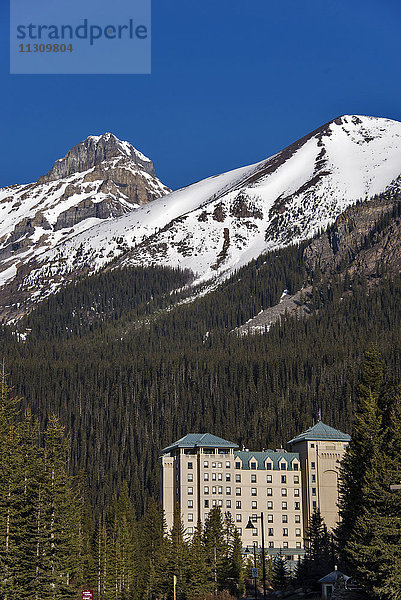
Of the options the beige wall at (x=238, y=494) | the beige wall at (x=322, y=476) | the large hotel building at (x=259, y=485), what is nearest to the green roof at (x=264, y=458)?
the large hotel building at (x=259, y=485)

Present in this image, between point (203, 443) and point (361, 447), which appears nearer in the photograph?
point (361, 447)

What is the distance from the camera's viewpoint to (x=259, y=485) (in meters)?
161

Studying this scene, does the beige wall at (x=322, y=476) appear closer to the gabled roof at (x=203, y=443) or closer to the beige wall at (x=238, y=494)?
the beige wall at (x=238, y=494)

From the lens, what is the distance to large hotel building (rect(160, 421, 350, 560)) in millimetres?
157750

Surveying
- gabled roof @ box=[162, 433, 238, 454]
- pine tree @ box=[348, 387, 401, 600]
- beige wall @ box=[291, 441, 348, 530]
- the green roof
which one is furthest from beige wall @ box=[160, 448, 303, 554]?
pine tree @ box=[348, 387, 401, 600]

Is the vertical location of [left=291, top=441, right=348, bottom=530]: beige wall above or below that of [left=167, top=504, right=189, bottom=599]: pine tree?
above

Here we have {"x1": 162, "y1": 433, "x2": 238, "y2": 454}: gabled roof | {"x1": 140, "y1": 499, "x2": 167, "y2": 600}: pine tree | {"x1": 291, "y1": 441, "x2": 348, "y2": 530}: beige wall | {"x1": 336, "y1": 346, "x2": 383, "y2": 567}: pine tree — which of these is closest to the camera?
{"x1": 336, "y1": 346, "x2": 383, "y2": 567}: pine tree

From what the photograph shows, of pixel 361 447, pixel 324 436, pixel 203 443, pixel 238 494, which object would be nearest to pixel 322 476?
pixel 324 436

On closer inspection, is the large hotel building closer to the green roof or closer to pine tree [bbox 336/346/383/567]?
the green roof

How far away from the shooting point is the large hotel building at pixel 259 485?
158m

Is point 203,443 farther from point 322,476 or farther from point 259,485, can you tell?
point 322,476

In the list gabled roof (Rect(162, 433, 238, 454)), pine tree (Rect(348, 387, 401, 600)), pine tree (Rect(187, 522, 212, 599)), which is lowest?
pine tree (Rect(187, 522, 212, 599))

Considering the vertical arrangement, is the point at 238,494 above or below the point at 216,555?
above

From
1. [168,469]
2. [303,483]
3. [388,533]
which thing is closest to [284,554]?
[303,483]
